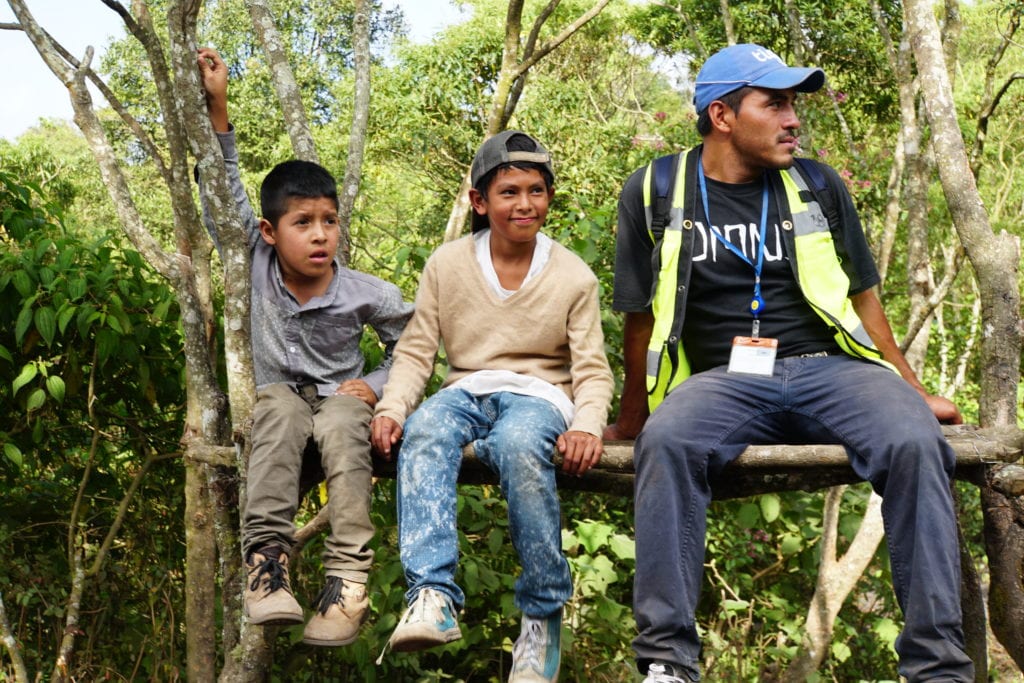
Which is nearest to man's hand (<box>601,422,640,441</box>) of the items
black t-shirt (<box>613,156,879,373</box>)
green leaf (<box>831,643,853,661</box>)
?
black t-shirt (<box>613,156,879,373</box>)

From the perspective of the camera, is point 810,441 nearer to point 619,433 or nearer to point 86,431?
point 619,433

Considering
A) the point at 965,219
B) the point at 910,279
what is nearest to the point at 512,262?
the point at 965,219

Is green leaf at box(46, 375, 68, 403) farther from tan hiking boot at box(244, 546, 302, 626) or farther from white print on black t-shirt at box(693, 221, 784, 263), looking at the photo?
white print on black t-shirt at box(693, 221, 784, 263)

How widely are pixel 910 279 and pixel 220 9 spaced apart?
69.5 feet

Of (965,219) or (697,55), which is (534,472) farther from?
(697,55)

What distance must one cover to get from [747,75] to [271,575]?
2.00 m

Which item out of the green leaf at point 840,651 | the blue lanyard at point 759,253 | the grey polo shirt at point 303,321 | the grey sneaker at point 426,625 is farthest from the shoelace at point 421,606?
the green leaf at point 840,651

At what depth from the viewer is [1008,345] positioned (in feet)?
11.6

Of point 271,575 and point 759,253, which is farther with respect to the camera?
point 759,253

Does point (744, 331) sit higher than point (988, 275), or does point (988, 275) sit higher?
point (988, 275)

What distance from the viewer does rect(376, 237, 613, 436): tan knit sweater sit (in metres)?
3.46

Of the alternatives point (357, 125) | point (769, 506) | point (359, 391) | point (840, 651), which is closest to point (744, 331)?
point (359, 391)

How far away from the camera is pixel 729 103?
338 cm

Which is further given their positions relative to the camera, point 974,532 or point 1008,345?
point 974,532
